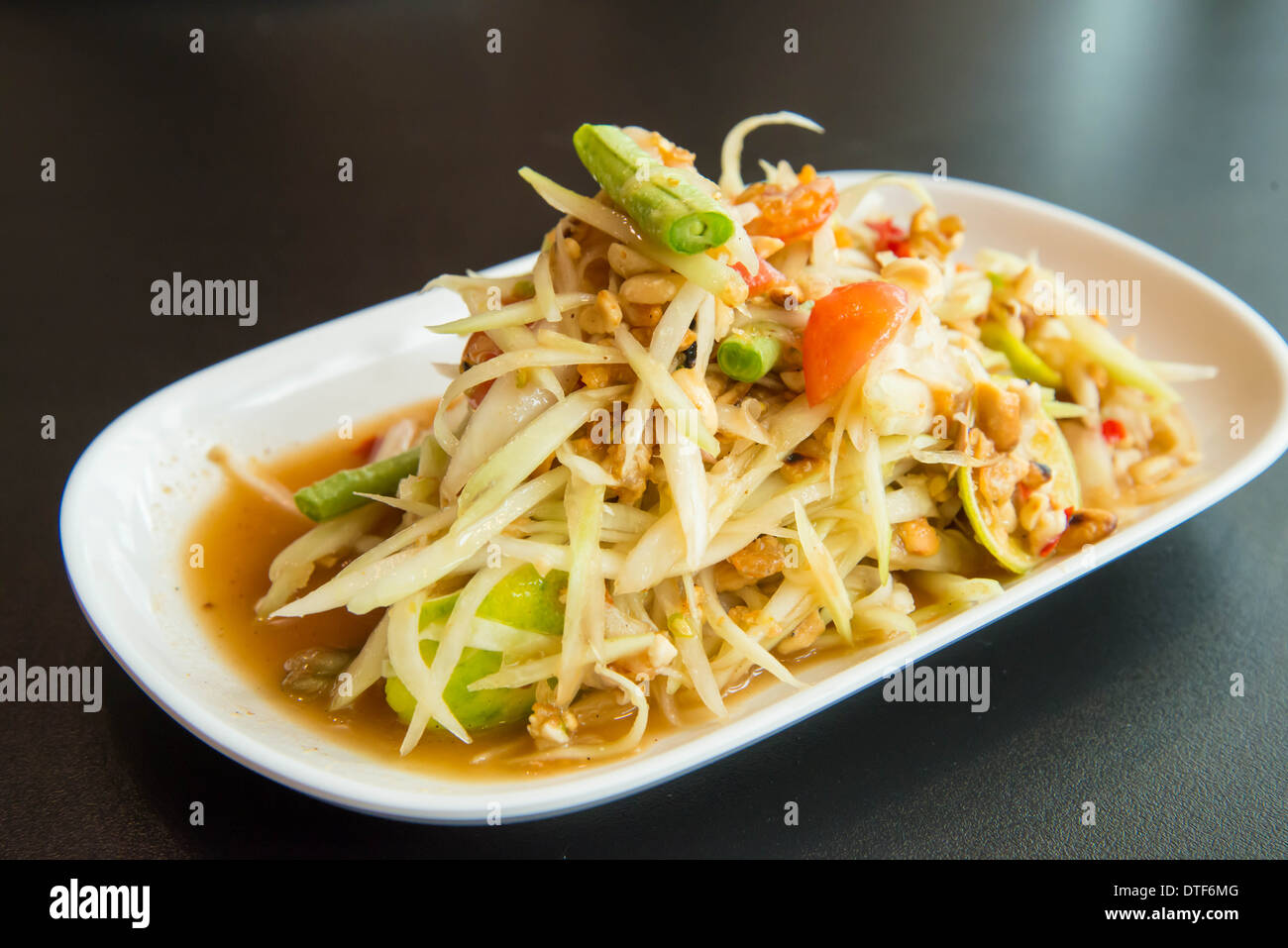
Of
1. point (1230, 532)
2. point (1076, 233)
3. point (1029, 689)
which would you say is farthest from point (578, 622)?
point (1076, 233)

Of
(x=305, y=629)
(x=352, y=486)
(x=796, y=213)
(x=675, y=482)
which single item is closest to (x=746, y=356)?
(x=675, y=482)

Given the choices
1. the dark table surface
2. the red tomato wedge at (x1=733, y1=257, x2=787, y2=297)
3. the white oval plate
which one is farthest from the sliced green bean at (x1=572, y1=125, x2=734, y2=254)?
the dark table surface

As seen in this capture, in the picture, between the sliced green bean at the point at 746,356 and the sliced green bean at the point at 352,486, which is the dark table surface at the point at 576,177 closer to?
the sliced green bean at the point at 352,486

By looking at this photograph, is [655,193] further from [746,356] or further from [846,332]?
[846,332]

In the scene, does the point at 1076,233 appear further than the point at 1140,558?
Yes
